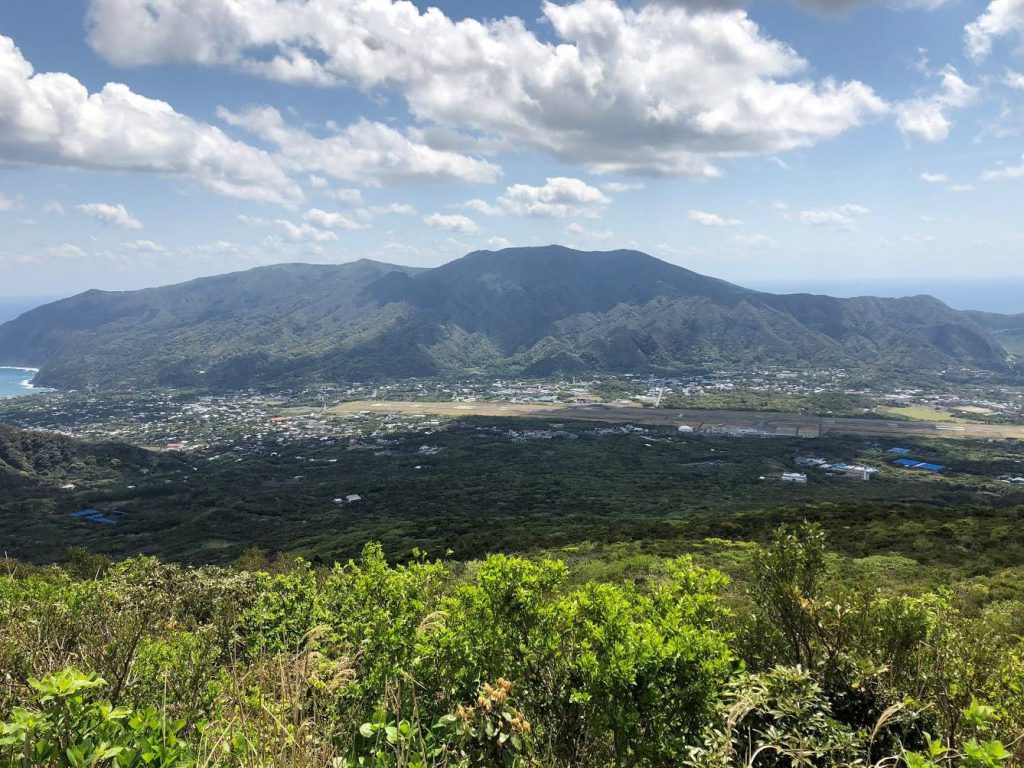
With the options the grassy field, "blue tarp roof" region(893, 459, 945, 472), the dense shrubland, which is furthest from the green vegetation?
the grassy field

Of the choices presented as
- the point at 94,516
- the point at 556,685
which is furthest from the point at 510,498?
the point at 556,685

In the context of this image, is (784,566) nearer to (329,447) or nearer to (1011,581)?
(1011,581)

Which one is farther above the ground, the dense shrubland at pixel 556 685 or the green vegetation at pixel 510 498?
the dense shrubland at pixel 556 685

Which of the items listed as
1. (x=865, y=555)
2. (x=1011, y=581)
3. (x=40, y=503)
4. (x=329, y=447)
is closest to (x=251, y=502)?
(x=40, y=503)

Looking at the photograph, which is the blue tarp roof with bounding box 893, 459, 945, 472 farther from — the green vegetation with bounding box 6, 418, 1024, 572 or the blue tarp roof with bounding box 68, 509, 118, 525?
the blue tarp roof with bounding box 68, 509, 118, 525

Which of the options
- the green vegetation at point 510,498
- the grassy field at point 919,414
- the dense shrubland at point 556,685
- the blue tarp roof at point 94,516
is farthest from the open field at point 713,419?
the dense shrubland at point 556,685

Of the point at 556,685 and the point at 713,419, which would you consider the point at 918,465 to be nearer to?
the point at 713,419

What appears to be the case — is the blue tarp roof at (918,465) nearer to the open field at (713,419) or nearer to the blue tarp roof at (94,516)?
the open field at (713,419)
